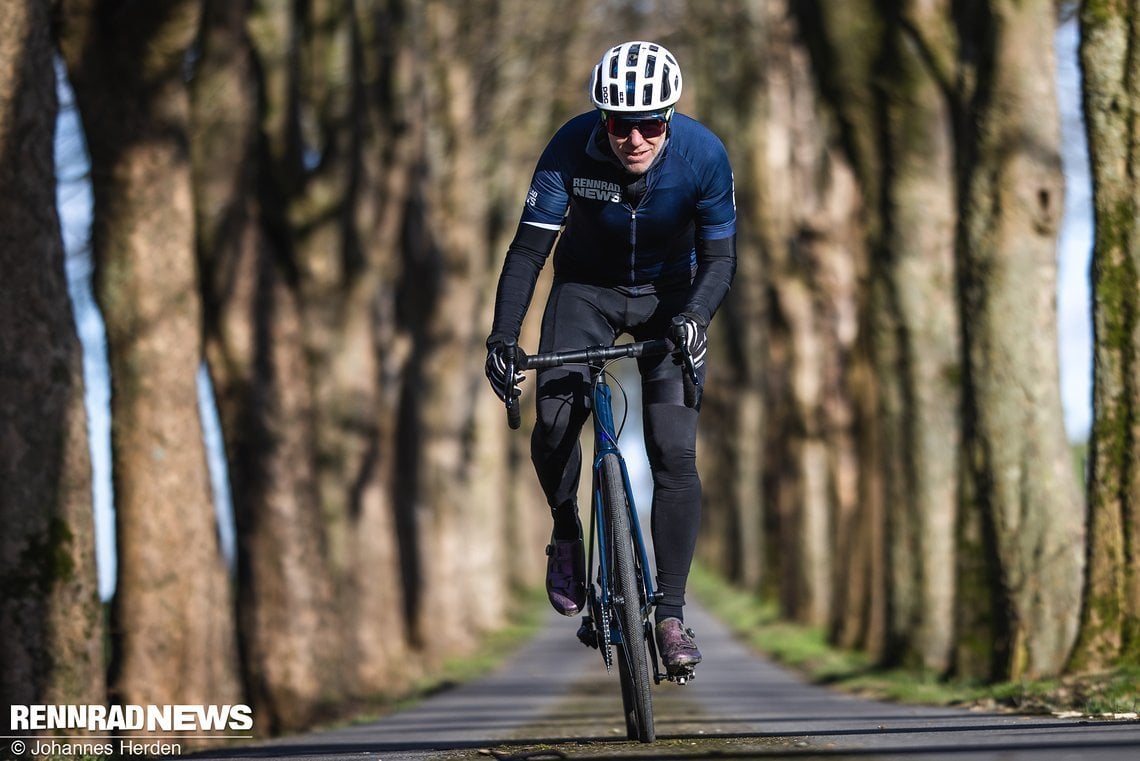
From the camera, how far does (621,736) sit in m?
9.27

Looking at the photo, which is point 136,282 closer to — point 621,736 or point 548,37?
point 621,736

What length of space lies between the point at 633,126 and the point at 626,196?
0.39m

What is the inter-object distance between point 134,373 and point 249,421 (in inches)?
142

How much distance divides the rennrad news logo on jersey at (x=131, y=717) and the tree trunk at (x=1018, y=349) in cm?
558

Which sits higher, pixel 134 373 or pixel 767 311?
pixel 767 311

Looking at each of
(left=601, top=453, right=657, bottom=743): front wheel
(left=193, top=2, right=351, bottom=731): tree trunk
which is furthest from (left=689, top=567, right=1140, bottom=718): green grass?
(left=193, top=2, right=351, bottom=731): tree trunk

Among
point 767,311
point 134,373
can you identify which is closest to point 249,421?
point 134,373

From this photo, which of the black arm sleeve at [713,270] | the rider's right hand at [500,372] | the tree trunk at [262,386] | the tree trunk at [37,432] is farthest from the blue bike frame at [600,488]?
the tree trunk at [262,386]

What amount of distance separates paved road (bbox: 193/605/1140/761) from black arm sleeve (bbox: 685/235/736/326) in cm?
186

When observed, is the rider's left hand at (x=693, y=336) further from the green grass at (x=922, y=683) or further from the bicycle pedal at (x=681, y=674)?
the green grass at (x=922, y=683)

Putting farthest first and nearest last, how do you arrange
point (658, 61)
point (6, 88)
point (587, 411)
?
point (6, 88)
point (587, 411)
point (658, 61)

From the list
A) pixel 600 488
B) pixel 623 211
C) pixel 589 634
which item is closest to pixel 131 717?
pixel 589 634

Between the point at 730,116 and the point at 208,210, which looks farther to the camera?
the point at 730,116

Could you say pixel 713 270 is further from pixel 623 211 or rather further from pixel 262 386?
pixel 262 386
